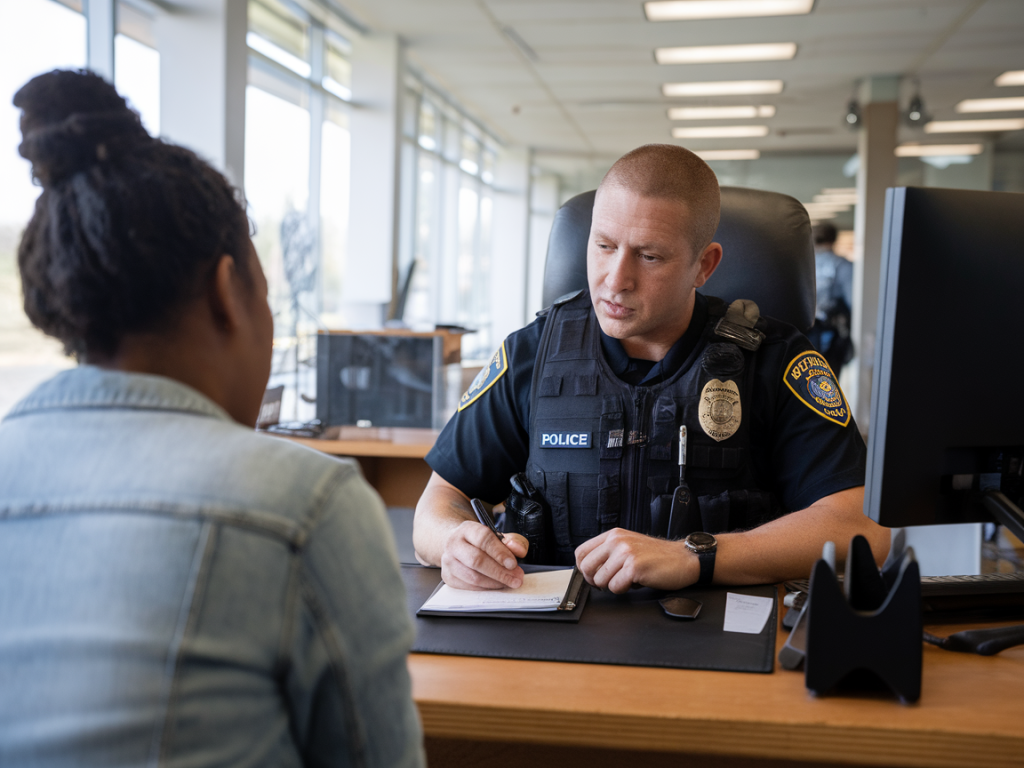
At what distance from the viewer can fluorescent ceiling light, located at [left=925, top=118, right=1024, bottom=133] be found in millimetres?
8008

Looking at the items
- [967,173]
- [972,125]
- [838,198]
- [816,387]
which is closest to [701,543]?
[816,387]

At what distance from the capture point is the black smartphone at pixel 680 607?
994 mm

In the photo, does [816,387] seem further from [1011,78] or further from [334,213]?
[1011,78]

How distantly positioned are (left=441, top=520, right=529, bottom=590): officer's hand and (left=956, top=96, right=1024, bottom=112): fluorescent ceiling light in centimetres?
773

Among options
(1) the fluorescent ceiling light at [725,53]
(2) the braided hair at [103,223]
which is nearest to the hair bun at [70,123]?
(2) the braided hair at [103,223]

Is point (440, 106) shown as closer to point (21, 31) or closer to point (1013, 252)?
point (21, 31)

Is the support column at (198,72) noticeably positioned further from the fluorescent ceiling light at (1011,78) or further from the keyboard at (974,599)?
the fluorescent ceiling light at (1011,78)

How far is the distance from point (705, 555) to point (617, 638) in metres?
0.25

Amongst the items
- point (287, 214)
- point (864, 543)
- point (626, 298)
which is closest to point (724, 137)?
point (287, 214)

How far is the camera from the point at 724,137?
873 cm

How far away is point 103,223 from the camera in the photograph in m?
0.57

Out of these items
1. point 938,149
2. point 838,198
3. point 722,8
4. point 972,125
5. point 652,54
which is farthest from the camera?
point 838,198

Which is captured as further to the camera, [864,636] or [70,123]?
[864,636]

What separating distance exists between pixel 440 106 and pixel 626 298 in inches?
268
